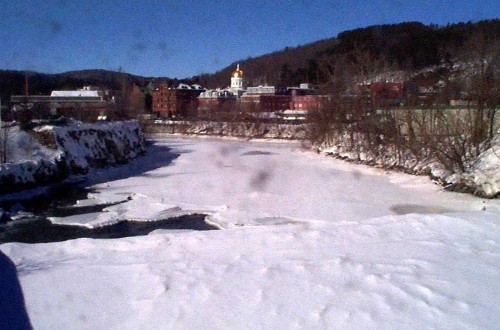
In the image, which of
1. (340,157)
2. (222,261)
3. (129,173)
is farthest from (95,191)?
(340,157)

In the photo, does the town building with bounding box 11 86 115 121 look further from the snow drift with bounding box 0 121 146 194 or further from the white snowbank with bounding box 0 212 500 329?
the white snowbank with bounding box 0 212 500 329

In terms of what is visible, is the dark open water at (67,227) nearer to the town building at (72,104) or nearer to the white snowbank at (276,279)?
the white snowbank at (276,279)

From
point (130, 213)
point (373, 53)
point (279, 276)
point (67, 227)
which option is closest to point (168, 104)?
point (373, 53)

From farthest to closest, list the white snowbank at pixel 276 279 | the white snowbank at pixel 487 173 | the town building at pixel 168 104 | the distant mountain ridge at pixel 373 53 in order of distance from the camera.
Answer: the town building at pixel 168 104
the distant mountain ridge at pixel 373 53
the white snowbank at pixel 487 173
the white snowbank at pixel 276 279

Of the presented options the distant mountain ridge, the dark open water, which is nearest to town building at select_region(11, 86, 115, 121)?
the distant mountain ridge

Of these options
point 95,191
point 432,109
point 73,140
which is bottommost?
point 95,191

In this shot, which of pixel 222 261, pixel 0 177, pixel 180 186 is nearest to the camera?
pixel 222 261

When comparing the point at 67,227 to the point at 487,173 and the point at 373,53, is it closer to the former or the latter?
the point at 487,173

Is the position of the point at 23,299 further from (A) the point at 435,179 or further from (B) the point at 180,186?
(A) the point at 435,179

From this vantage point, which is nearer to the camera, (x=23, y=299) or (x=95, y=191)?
(x=23, y=299)

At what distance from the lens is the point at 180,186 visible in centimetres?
1533

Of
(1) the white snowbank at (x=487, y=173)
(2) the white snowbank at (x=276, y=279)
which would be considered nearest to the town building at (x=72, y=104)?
(2) the white snowbank at (x=276, y=279)

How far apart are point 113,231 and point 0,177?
20.2 feet

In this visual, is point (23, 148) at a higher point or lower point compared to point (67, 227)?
higher
